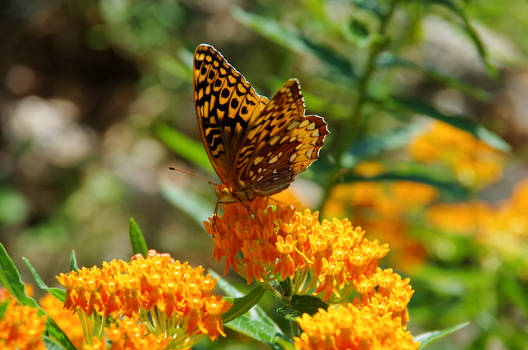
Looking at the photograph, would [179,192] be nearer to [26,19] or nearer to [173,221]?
[173,221]

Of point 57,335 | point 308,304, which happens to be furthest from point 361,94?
point 57,335

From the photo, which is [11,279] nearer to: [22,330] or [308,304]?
[22,330]

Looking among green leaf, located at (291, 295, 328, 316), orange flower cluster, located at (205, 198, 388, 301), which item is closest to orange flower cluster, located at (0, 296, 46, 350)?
orange flower cluster, located at (205, 198, 388, 301)

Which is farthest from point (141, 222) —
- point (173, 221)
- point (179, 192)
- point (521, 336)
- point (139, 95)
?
point (521, 336)

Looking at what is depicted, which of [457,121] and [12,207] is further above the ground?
[457,121]

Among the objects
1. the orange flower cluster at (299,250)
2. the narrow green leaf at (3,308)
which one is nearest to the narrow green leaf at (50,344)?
the narrow green leaf at (3,308)

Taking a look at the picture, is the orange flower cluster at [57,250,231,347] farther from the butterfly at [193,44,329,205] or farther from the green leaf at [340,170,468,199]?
the green leaf at [340,170,468,199]
